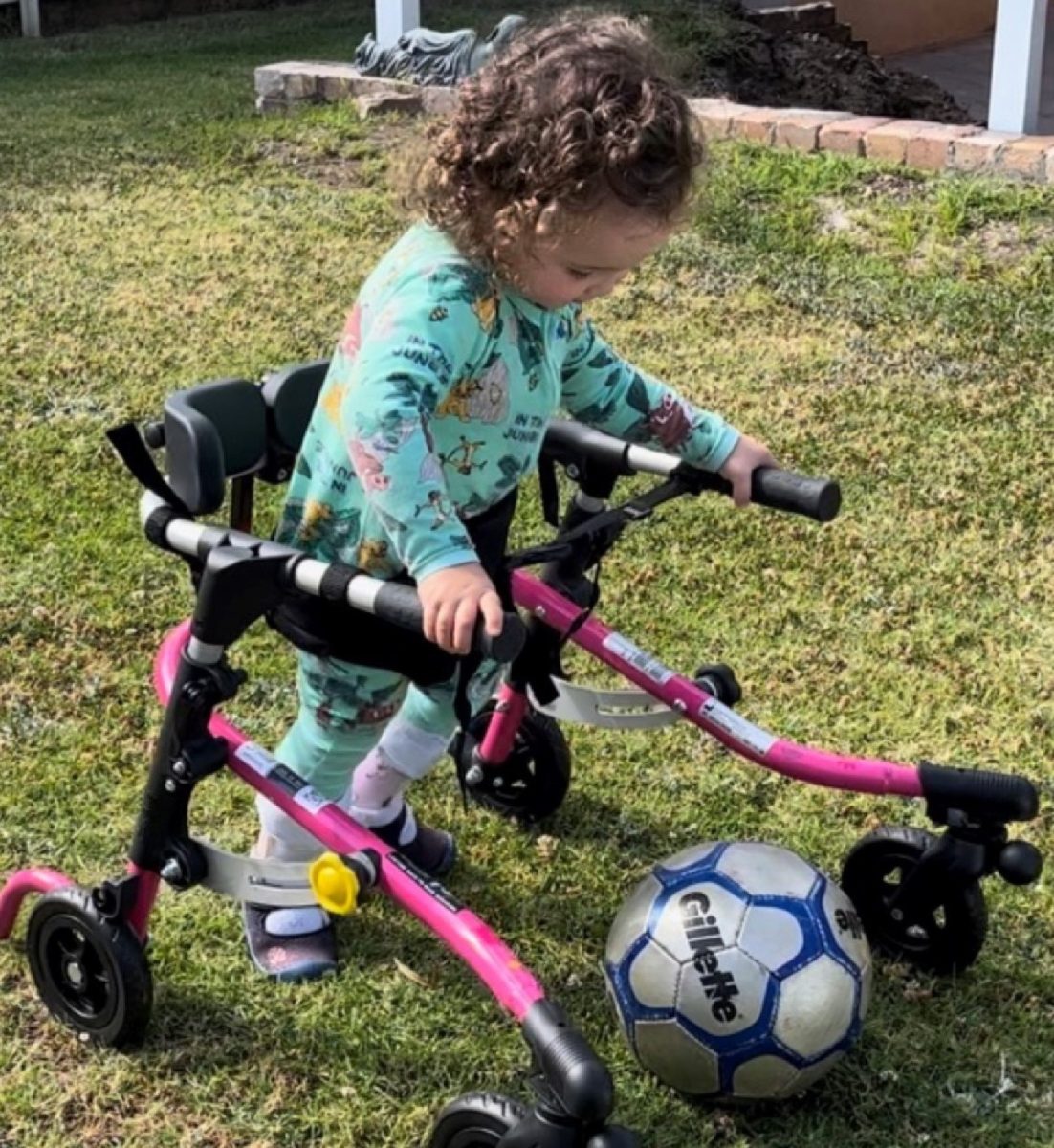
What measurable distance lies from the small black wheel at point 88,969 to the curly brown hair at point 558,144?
116 centimetres

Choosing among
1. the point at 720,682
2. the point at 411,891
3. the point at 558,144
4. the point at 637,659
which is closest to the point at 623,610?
the point at 720,682

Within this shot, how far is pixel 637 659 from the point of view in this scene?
106 inches

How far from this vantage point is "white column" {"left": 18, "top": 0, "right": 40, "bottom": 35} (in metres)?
13.0

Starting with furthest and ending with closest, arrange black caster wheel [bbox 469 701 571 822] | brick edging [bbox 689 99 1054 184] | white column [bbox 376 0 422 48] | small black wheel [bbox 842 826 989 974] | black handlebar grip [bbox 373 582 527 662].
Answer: white column [bbox 376 0 422 48], brick edging [bbox 689 99 1054 184], black caster wheel [bbox 469 701 571 822], small black wheel [bbox 842 826 989 974], black handlebar grip [bbox 373 582 527 662]

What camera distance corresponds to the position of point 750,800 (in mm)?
3271

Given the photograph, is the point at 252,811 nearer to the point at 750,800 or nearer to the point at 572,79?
the point at 750,800

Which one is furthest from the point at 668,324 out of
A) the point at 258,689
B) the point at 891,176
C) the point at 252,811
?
the point at 252,811

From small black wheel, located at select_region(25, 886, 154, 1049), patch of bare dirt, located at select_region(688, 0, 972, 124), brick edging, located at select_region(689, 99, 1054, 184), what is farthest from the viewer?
patch of bare dirt, located at select_region(688, 0, 972, 124)

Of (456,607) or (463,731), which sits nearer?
(456,607)

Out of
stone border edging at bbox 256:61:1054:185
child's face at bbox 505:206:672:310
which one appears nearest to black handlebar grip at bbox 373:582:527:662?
child's face at bbox 505:206:672:310

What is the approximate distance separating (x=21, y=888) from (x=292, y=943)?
465 millimetres

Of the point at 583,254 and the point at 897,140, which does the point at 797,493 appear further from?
the point at 897,140

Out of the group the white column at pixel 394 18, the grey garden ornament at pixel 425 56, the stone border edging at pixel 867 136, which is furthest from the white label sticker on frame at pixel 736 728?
the white column at pixel 394 18

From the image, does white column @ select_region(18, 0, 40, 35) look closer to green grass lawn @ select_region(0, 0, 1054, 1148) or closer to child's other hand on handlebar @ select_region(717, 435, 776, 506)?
green grass lawn @ select_region(0, 0, 1054, 1148)
